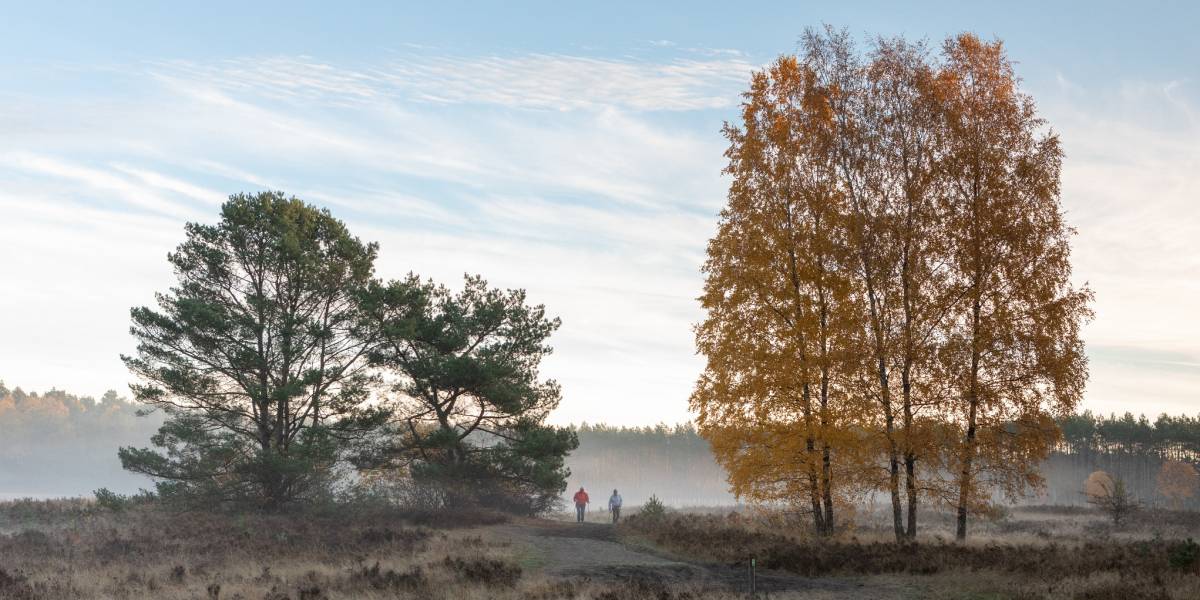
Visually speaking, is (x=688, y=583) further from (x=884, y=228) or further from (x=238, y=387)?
(x=238, y=387)

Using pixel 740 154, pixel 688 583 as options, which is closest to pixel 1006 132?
pixel 740 154

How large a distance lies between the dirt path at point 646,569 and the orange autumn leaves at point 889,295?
378 cm

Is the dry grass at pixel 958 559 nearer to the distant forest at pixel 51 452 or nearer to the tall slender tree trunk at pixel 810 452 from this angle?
the tall slender tree trunk at pixel 810 452

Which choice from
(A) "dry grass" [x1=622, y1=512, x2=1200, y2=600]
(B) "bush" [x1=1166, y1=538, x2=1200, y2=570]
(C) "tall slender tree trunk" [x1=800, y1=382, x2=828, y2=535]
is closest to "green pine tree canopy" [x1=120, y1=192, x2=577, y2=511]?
(A) "dry grass" [x1=622, y1=512, x2=1200, y2=600]

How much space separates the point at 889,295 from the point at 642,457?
135m

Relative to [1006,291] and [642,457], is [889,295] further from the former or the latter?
[642,457]

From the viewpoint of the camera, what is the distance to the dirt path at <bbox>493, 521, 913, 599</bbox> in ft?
55.2

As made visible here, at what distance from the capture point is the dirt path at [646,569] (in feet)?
55.2

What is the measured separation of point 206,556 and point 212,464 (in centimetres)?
896

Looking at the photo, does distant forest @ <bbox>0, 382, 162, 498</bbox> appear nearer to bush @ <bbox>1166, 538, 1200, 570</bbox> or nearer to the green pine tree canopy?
the green pine tree canopy

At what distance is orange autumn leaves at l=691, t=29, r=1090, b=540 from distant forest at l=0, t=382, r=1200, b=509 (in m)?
72.2

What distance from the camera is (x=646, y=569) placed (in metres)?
19.3

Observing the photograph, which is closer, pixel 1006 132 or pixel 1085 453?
pixel 1006 132

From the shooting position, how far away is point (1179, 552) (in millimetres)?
15898
